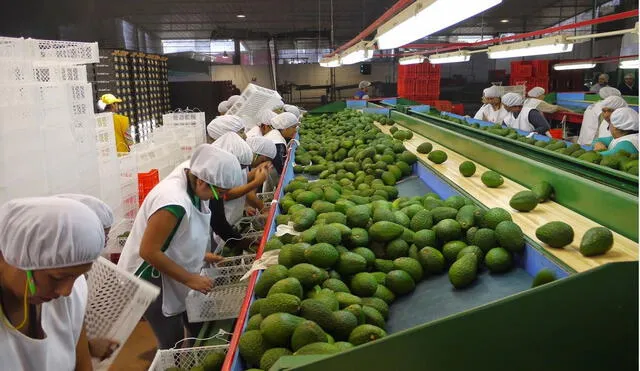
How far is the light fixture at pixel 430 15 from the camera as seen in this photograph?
89.3 inches

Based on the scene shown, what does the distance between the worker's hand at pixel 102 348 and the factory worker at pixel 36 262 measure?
0.27m

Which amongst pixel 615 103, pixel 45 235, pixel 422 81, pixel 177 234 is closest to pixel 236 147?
pixel 177 234

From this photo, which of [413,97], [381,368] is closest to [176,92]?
[413,97]

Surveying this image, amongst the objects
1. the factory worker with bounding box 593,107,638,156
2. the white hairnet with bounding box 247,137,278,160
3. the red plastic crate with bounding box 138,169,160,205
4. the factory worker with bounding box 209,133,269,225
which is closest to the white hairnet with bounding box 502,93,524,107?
the factory worker with bounding box 593,107,638,156

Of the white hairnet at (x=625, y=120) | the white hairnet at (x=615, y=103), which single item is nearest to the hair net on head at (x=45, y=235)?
the white hairnet at (x=625, y=120)

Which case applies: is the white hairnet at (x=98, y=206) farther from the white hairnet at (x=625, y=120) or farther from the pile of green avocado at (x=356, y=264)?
the white hairnet at (x=625, y=120)

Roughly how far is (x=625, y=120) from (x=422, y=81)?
8.97 meters

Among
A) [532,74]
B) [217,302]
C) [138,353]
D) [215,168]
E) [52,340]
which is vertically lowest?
[138,353]

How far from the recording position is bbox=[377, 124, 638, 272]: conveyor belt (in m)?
2.03

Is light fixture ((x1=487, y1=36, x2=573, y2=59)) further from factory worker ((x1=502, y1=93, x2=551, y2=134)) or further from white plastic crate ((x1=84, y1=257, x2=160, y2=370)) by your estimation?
white plastic crate ((x1=84, y1=257, x2=160, y2=370))

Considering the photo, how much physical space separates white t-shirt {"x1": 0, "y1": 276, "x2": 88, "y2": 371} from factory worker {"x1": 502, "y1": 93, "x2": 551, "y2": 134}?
305 inches

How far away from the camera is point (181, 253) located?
3258 mm

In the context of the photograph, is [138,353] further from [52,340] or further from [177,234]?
[52,340]

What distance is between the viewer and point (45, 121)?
5156mm
